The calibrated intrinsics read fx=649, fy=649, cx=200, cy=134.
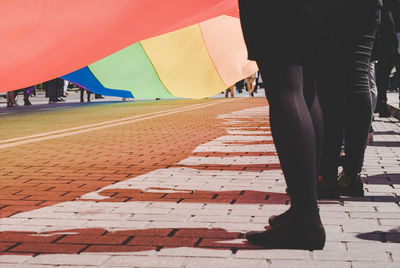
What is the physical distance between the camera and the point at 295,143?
107 inches

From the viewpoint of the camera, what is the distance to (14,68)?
9.98 ft

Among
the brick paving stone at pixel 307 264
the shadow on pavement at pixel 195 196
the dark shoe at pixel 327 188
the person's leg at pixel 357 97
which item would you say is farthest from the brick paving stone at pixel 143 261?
the person's leg at pixel 357 97

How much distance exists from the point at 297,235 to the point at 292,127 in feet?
1.58

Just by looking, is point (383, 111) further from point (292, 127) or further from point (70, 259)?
point (70, 259)

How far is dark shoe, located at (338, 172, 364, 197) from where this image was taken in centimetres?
405

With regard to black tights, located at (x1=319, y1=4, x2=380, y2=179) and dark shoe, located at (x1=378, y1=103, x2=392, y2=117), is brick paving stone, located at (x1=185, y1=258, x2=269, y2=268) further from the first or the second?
dark shoe, located at (x1=378, y1=103, x2=392, y2=117)

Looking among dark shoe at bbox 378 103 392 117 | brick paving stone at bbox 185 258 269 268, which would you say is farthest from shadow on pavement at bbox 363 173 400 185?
dark shoe at bbox 378 103 392 117

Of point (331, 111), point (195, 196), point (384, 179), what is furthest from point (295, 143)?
point (384, 179)

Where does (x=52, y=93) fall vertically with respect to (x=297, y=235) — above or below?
below

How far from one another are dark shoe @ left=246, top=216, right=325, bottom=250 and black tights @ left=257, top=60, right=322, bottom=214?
0.09 meters

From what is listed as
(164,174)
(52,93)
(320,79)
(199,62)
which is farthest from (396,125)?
(52,93)

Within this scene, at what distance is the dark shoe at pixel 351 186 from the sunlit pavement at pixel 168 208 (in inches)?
3.6

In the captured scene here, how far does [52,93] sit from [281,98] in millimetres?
20990

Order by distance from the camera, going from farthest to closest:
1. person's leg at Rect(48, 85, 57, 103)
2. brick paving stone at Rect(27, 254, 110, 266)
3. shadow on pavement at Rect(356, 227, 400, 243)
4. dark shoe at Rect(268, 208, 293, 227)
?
person's leg at Rect(48, 85, 57, 103) < shadow on pavement at Rect(356, 227, 400, 243) < dark shoe at Rect(268, 208, 293, 227) < brick paving stone at Rect(27, 254, 110, 266)
